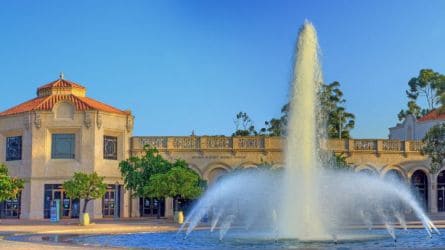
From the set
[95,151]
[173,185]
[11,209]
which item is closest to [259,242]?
[173,185]

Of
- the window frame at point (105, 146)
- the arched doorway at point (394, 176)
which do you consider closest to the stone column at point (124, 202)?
the window frame at point (105, 146)

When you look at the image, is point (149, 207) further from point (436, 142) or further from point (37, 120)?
point (436, 142)

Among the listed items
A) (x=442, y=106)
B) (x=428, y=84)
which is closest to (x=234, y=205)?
(x=442, y=106)

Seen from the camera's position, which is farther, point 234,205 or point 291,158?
point 234,205

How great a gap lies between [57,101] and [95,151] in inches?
175

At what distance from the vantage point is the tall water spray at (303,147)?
2539 cm

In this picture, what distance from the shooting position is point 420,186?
56.5 m

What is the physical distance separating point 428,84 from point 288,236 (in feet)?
222

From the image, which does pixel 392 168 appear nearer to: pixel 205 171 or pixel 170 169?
pixel 205 171

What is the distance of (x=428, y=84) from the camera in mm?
87562

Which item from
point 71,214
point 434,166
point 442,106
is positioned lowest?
point 71,214

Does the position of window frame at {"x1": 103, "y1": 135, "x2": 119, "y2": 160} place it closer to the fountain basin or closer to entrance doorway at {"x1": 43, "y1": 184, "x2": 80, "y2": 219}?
entrance doorway at {"x1": 43, "y1": 184, "x2": 80, "y2": 219}

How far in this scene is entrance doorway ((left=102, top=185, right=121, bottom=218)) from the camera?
49.6 metres

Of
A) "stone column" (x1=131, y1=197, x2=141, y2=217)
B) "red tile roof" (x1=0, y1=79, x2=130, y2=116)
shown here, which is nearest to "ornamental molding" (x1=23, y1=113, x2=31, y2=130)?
"red tile roof" (x1=0, y1=79, x2=130, y2=116)
